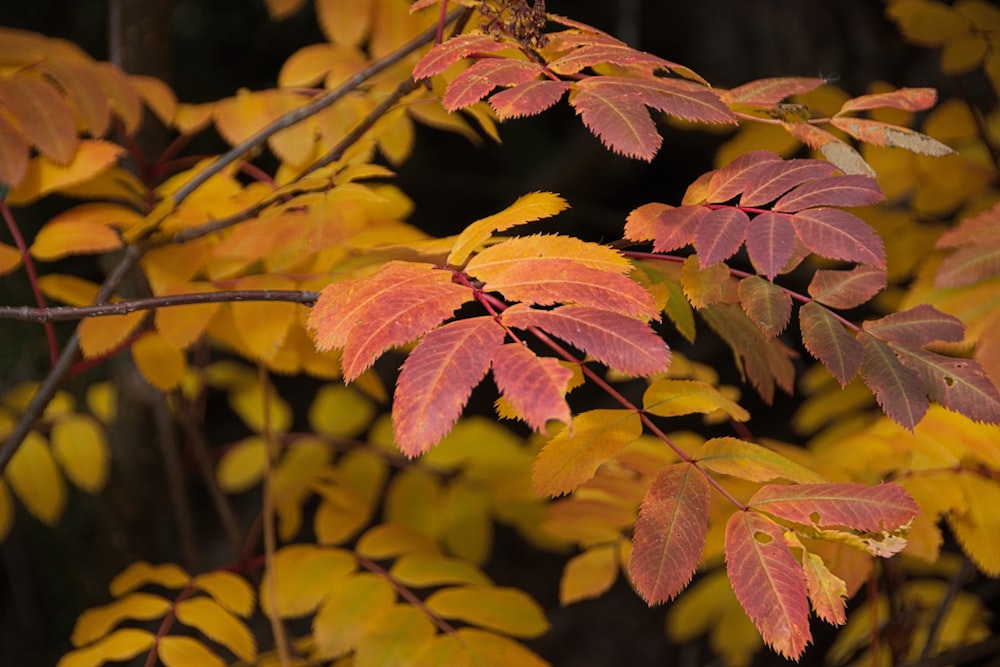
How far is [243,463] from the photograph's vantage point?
Answer: 60.2 inches

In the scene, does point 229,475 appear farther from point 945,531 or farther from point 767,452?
point 945,531

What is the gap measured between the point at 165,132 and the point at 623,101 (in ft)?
3.14

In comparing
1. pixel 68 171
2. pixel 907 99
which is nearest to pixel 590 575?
pixel 907 99

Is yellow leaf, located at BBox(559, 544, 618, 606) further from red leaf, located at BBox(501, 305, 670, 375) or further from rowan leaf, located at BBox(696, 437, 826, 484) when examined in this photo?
red leaf, located at BBox(501, 305, 670, 375)

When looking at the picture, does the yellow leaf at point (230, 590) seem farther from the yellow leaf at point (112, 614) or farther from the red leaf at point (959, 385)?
the red leaf at point (959, 385)

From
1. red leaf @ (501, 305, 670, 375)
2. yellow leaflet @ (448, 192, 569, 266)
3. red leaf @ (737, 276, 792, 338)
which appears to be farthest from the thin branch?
red leaf @ (737, 276, 792, 338)

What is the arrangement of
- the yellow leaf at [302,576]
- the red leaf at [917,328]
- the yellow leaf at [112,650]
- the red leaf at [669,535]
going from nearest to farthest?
the red leaf at [669,535] → the red leaf at [917,328] → the yellow leaf at [112,650] → the yellow leaf at [302,576]

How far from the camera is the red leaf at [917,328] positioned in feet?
2.32

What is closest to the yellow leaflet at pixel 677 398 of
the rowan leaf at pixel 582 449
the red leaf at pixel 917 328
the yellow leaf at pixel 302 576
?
the rowan leaf at pixel 582 449

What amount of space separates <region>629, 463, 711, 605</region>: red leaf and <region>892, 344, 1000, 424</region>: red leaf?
0.60 feet

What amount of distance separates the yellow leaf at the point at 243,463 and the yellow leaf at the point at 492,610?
25.7 inches

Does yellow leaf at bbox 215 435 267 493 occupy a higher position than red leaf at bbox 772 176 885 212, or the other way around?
red leaf at bbox 772 176 885 212

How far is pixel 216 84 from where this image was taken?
200cm

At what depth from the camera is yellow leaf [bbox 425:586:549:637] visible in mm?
936
